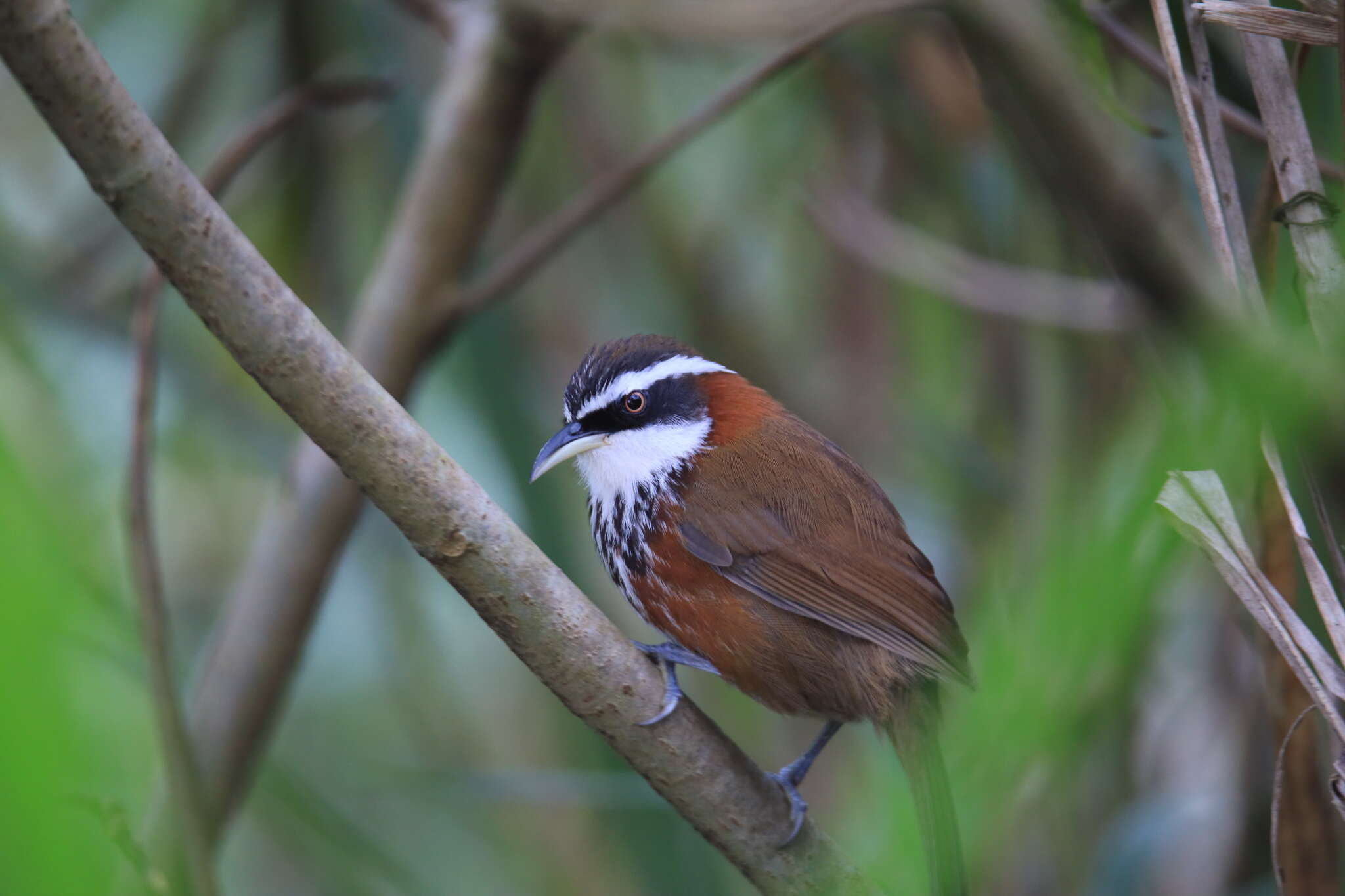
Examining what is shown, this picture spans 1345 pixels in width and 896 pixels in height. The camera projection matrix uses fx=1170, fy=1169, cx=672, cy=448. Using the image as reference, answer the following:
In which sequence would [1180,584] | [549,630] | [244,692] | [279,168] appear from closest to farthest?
1. [549,630]
2. [244,692]
3. [1180,584]
4. [279,168]

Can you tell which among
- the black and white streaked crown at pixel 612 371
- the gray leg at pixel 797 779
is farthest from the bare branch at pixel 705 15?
the gray leg at pixel 797 779

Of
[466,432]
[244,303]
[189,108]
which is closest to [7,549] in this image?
[244,303]

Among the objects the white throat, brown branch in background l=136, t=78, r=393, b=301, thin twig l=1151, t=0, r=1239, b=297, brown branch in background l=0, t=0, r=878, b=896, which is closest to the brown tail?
brown branch in background l=0, t=0, r=878, b=896

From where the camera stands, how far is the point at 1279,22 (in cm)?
Answer: 160

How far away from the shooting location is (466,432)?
4.04m

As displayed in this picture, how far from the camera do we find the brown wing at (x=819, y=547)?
2344 millimetres

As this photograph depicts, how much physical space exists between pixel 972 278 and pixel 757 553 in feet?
4.66

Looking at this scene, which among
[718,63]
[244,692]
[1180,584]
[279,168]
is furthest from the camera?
[718,63]

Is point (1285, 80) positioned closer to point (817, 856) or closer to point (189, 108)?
point (817, 856)

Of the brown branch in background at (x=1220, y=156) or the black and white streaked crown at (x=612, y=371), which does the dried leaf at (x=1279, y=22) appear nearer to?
the brown branch in background at (x=1220, y=156)

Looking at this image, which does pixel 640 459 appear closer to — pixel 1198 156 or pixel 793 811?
pixel 793 811

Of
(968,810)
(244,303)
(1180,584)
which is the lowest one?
(1180,584)

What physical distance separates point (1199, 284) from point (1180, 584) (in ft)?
4.20

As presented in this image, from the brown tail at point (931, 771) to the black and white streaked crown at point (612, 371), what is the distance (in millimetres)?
873
